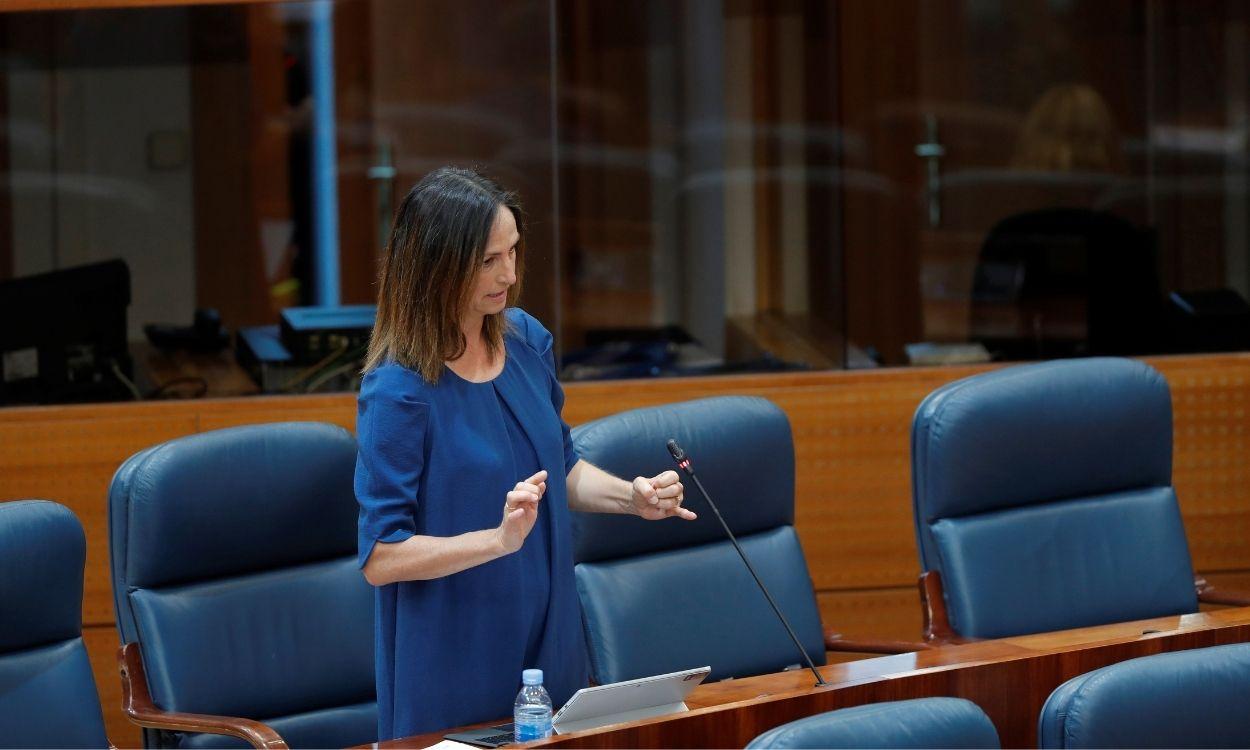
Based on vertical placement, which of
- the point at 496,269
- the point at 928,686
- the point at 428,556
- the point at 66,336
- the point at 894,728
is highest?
the point at 496,269

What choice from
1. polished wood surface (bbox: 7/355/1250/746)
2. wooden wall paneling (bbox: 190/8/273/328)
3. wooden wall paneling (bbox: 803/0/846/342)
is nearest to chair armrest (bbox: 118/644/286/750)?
polished wood surface (bbox: 7/355/1250/746)

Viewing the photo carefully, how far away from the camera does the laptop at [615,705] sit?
1.95 metres

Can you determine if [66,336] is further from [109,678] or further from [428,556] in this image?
[428,556]

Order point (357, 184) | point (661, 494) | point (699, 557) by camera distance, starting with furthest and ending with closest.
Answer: point (357, 184) < point (699, 557) < point (661, 494)

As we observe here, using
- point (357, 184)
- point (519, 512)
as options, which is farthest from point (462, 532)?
point (357, 184)

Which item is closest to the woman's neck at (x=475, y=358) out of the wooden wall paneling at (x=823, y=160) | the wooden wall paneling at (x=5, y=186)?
the wooden wall paneling at (x=823, y=160)

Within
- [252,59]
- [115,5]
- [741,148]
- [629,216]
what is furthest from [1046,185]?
[115,5]

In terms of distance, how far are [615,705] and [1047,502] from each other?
1355mm

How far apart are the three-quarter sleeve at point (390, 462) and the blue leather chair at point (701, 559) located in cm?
60

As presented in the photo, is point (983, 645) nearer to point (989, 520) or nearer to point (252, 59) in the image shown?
point (989, 520)

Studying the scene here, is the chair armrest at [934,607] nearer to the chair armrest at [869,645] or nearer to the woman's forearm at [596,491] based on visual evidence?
the chair armrest at [869,645]

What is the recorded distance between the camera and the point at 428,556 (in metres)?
2.09

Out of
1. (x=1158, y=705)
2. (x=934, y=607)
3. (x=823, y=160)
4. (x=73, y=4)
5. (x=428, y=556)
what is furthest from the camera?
(x=823, y=160)

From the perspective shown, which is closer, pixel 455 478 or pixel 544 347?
pixel 455 478
